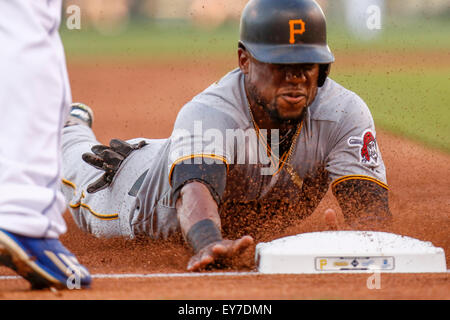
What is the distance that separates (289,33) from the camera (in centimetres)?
327

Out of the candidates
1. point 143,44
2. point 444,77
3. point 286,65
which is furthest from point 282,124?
point 143,44

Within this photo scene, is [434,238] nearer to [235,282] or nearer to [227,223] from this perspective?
[227,223]

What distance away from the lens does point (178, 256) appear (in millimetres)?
3268

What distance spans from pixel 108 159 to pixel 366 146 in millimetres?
1543

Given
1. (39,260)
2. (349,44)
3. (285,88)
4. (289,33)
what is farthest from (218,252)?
(349,44)

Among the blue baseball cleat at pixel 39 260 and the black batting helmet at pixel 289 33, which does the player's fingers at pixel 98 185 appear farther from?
the blue baseball cleat at pixel 39 260

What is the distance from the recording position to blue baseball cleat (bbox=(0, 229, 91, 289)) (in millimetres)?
2068

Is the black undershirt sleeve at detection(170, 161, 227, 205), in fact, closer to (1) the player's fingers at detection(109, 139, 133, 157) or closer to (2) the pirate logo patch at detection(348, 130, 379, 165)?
(2) the pirate logo patch at detection(348, 130, 379, 165)

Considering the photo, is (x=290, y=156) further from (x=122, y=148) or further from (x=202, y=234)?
(x=122, y=148)

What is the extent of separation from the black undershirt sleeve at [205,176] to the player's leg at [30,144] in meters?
0.96

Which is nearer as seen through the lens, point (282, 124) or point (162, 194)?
point (282, 124)

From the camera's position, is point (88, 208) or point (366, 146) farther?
point (88, 208)

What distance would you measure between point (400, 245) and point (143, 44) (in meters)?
24.1

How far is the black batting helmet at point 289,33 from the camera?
3.22 m
